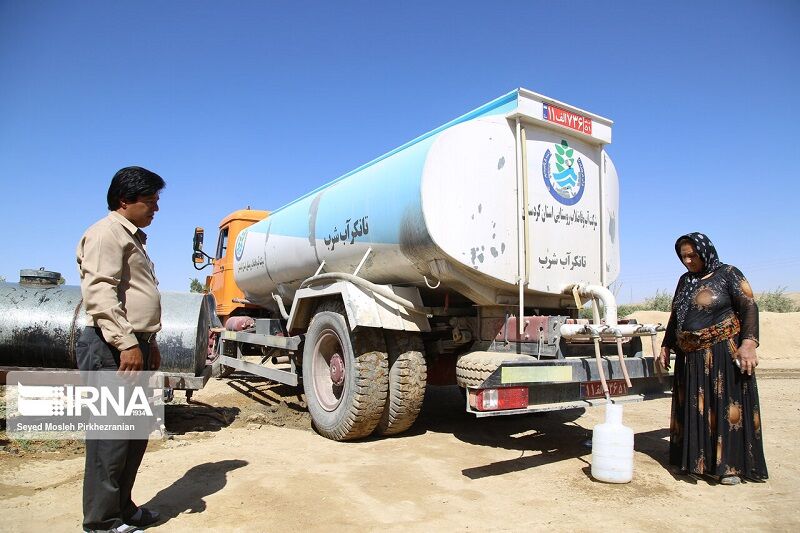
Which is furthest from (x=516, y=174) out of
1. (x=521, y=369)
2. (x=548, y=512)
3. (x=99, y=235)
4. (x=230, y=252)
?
(x=230, y=252)

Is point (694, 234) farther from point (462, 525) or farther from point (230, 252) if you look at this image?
point (230, 252)

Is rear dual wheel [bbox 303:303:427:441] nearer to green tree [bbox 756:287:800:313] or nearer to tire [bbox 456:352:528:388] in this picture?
tire [bbox 456:352:528:388]

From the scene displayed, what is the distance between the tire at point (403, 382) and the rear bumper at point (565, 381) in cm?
91

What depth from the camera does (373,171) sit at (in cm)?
505

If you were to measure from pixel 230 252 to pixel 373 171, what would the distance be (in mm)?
5086

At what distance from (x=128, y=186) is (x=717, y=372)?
4.01 m

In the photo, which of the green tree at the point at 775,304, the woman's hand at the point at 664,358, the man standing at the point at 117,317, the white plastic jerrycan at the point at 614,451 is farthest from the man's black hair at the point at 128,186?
the green tree at the point at 775,304

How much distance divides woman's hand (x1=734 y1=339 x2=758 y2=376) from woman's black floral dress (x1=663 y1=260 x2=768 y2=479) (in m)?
0.04

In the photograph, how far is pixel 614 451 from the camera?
3.63 m

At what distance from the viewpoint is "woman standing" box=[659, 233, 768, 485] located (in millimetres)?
3691

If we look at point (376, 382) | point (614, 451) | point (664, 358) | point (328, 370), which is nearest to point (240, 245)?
point (328, 370)

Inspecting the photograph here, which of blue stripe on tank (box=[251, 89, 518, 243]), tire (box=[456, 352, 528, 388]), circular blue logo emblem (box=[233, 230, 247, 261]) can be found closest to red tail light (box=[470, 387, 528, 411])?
tire (box=[456, 352, 528, 388])

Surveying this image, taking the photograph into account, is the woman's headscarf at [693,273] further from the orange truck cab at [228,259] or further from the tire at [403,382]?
the orange truck cab at [228,259]

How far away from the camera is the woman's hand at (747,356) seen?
363 cm
